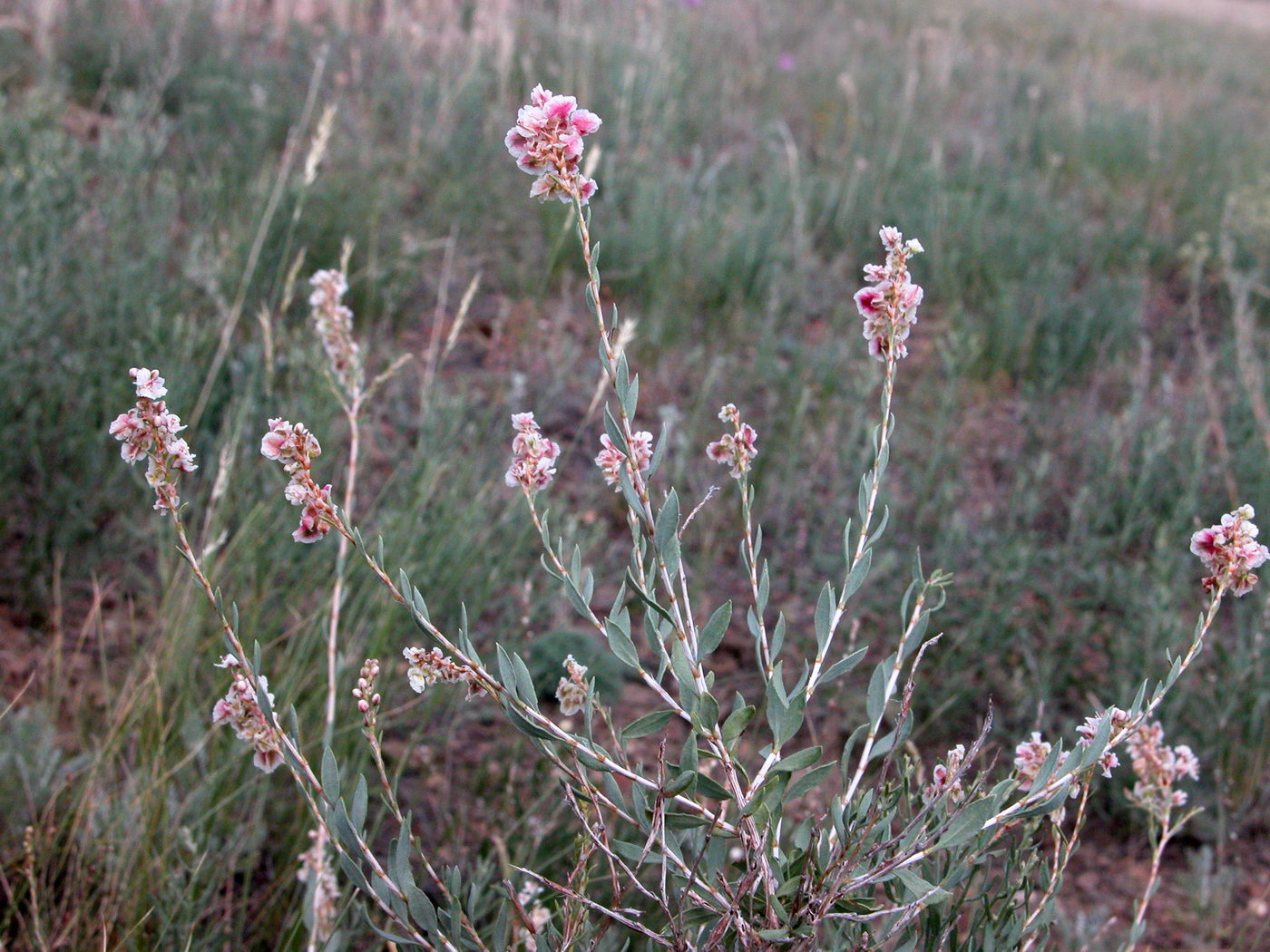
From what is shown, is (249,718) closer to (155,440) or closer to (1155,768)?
(155,440)

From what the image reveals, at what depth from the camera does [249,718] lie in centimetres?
111

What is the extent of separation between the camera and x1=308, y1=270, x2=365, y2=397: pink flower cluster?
161 cm

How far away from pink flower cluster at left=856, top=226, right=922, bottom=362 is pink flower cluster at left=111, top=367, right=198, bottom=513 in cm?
67

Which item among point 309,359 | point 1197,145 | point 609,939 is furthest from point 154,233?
point 1197,145

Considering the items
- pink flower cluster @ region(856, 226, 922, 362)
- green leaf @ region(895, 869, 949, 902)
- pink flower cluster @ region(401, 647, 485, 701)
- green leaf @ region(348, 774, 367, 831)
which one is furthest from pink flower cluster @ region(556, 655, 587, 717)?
pink flower cluster @ region(856, 226, 922, 362)

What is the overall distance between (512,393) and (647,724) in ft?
7.07

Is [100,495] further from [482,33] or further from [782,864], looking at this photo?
[482,33]

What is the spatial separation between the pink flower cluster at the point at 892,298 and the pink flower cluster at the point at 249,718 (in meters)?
0.71

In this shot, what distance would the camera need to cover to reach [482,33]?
573 cm

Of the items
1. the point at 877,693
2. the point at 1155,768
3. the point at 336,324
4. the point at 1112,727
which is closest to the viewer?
the point at 877,693

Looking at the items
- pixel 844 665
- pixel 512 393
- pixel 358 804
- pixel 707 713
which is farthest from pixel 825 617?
pixel 512 393

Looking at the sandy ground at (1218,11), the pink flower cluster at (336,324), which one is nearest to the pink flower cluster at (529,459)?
the pink flower cluster at (336,324)

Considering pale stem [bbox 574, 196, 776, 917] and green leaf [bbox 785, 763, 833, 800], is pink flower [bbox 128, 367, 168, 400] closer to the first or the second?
pale stem [bbox 574, 196, 776, 917]

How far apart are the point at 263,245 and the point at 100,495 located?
1.13m
